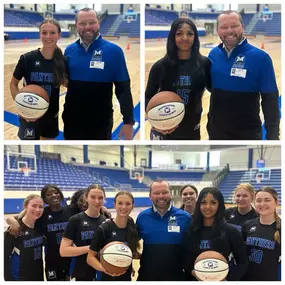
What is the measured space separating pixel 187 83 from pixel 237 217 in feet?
2.66

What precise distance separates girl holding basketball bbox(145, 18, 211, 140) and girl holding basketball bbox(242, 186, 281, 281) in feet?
1.73

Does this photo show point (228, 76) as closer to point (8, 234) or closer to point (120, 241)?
point (120, 241)

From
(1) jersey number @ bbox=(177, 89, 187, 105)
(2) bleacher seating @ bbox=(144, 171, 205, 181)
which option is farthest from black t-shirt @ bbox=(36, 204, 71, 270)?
(2) bleacher seating @ bbox=(144, 171, 205, 181)

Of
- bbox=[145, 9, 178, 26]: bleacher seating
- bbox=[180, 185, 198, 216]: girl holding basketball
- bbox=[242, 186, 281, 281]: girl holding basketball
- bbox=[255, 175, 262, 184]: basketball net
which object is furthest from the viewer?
bbox=[255, 175, 262, 184]: basketball net

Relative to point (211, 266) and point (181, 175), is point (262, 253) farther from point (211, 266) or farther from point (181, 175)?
point (181, 175)

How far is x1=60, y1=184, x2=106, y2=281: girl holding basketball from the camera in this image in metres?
1.73

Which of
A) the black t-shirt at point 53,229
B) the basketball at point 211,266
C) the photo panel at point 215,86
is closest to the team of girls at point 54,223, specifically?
the black t-shirt at point 53,229

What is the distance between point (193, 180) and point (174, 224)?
802 centimetres

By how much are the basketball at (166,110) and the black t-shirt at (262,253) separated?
0.68 meters

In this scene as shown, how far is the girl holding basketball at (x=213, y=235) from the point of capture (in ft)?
5.46

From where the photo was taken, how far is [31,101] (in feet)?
5.41

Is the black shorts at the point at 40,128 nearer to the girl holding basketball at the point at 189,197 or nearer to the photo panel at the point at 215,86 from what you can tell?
the photo panel at the point at 215,86

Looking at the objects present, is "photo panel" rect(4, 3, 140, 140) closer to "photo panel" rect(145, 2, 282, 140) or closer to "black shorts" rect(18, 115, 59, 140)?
"black shorts" rect(18, 115, 59, 140)

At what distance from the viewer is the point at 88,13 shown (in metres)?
1.64
